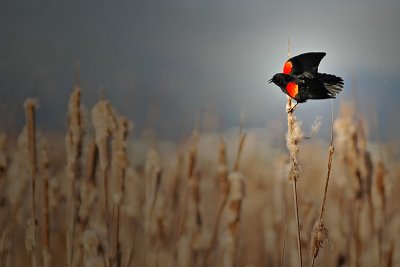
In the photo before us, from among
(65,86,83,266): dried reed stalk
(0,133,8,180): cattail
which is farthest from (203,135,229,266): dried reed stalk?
(0,133,8,180): cattail

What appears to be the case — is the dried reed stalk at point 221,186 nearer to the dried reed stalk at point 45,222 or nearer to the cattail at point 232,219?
the cattail at point 232,219

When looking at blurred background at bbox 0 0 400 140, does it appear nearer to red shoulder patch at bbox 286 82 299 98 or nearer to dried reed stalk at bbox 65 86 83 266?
dried reed stalk at bbox 65 86 83 266

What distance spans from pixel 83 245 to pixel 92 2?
0.75 meters

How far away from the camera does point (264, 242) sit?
1592 mm

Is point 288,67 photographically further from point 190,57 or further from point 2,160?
point 2,160

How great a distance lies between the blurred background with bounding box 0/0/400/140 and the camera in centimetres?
148

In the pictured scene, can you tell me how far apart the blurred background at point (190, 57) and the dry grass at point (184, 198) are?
77mm

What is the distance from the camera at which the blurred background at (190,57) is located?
1.48 metres

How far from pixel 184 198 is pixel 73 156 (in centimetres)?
38

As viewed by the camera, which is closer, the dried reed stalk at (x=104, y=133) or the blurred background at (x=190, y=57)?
the dried reed stalk at (x=104, y=133)

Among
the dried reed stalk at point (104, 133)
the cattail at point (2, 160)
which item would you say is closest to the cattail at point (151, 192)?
the dried reed stalk at point (104, 133)

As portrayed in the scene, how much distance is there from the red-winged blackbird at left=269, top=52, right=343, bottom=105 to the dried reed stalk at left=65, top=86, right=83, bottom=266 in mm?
547

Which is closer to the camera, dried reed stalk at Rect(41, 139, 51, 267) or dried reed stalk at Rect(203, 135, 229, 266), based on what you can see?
dried reed stalk at Rect(41, 139, 51, 267)

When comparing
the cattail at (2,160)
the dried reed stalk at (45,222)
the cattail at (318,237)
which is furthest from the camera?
the cattail at (2,160)
